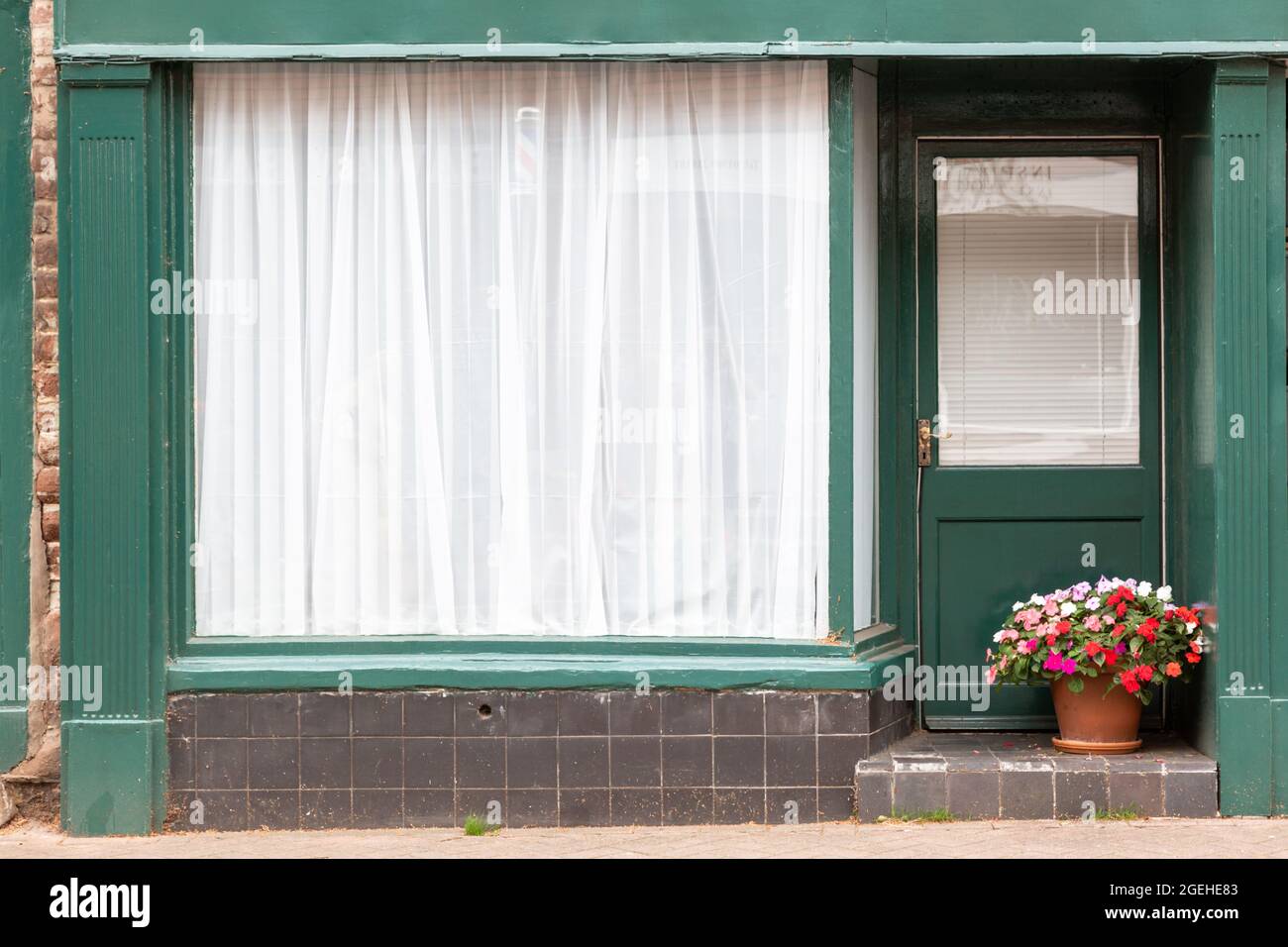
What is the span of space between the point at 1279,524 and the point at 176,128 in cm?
517

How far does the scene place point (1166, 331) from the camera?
7.75 m

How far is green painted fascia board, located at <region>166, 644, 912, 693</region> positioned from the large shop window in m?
0.20

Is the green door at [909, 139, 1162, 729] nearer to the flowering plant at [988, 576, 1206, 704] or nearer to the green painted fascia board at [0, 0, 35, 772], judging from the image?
the flowering plant at [988, 576, 1206, 704]

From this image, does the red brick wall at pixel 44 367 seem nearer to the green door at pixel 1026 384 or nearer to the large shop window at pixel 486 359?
the large shop window at pixel 486 359

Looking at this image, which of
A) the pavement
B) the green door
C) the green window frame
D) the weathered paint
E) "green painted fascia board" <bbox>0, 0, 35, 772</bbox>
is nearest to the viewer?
the pavement

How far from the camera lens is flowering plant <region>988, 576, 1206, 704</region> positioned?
7047 millimetres

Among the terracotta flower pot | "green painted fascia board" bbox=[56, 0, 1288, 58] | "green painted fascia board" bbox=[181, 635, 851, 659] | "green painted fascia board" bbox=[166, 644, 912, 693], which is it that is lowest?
the terracotta flower pot

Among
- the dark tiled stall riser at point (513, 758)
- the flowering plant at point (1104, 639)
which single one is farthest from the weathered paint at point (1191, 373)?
the dark tiled stall riser at point (513, 758)

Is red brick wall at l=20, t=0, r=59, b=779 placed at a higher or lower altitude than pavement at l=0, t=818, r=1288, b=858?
higher

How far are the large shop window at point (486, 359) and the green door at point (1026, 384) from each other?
106 centimetres

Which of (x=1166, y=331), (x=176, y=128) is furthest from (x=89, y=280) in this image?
(x=1166, y=331)

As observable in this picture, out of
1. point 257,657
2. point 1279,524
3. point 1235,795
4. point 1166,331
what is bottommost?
point 1235,795

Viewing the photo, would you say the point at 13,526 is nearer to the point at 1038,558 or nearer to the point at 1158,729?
the point at 1038,558

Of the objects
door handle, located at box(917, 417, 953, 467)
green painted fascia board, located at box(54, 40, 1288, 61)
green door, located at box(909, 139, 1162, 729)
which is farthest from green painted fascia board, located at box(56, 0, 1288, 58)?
door handle, located at box(917, 417, 953, 467)
